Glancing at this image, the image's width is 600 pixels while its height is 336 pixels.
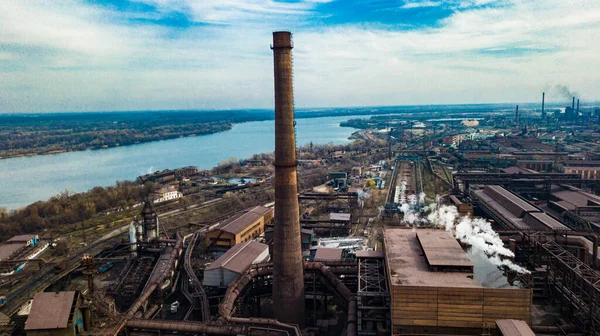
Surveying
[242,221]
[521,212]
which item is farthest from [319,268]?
[521,212]

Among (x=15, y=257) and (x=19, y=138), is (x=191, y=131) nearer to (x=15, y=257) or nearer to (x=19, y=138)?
(x=19, y=138)

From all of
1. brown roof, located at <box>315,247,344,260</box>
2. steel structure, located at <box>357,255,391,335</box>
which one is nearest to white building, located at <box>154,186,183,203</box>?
brown roof, located at <box>315,247,344,260</box>

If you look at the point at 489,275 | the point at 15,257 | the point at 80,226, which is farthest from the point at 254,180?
the point at 489,275

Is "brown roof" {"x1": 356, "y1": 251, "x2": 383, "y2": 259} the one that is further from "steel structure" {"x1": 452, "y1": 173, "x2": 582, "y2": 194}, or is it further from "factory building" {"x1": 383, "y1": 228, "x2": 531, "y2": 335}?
"steel structure" {"x1": 452, "y1": 173, "x2": 582, "y2": 194}

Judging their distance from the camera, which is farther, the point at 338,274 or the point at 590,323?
the point at 338,274

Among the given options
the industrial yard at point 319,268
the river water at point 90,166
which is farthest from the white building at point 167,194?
the river water at point 90,166

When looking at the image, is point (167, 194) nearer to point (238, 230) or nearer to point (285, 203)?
point (238, 230)
